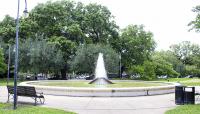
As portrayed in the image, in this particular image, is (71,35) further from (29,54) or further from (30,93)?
(30,93)

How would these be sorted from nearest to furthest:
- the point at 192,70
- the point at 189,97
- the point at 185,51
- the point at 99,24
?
the point at 189,97 < the point at 99,24 < the point at 192,70 < the point at 185,51

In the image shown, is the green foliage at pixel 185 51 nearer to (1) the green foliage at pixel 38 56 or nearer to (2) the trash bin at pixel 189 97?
(1) the green foliage at pixel 38 56

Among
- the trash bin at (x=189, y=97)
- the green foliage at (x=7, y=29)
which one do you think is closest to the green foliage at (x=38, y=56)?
the green foliage at (x=7, y=29)

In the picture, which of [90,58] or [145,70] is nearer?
[90,58]

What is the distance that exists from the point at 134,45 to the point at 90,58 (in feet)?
48.5

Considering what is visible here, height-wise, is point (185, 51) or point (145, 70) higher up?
point (185, 51)

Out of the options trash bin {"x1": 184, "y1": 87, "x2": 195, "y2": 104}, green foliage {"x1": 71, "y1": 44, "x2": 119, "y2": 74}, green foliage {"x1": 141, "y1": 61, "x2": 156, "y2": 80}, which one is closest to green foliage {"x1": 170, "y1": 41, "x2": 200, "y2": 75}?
green foliage {"x1": 141, "y1": 61, "x2": 156, "y2": 80}

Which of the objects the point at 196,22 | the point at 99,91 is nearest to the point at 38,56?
the point at 99,91

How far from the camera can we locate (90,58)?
51688mm

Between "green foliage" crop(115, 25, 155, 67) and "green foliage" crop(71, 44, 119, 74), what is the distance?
11317 millimetres

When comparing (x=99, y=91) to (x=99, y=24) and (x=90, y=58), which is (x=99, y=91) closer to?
(x=90, y=58)

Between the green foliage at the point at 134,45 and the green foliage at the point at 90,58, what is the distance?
11.3m

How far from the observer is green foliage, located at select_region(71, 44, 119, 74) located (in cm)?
5054

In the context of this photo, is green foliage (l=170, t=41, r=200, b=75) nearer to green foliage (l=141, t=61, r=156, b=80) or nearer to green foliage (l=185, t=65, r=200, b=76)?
green foliage (l=185, t=65, r=200, b=76)
